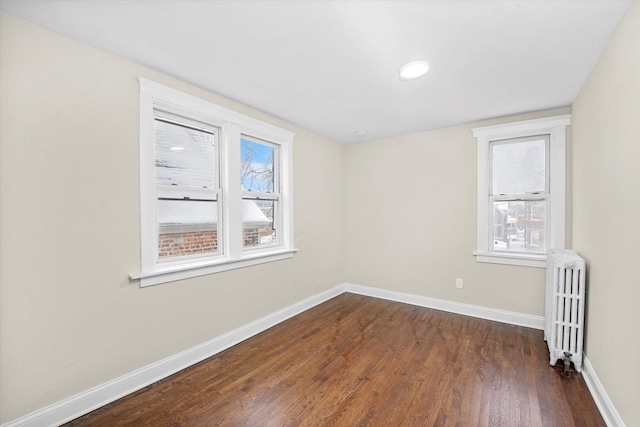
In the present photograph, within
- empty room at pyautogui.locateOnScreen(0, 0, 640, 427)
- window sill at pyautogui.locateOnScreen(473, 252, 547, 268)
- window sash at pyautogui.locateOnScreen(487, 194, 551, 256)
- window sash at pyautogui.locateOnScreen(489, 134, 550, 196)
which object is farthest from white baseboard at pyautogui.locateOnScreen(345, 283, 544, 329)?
window sash at pyautogui.locateOnScreen(489, 134, 550, 196)

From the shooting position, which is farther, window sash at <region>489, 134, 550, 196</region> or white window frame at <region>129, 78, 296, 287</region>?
window sash at <region>489, 134, 550, 196</region>

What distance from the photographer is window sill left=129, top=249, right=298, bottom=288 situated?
215cm

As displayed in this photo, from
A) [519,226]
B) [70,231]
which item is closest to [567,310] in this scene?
[519,226]

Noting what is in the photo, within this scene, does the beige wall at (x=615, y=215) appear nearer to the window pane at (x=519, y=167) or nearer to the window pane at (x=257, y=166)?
the window pane at (x=519, y=167)

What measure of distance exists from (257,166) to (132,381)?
89.6 inches

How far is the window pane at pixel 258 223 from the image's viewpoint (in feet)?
10.2

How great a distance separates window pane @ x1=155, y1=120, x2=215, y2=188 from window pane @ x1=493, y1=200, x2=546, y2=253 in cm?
341

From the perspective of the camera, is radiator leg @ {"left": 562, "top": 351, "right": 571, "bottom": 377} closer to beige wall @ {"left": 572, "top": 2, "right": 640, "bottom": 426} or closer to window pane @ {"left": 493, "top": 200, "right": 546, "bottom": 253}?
beige wall @ {"left": 572, "top": 2, "right": 640, "bottom": 426}

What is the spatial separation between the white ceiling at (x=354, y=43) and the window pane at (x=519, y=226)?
1172mm

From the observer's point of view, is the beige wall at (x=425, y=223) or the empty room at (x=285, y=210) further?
the beige wall at (x=425, y=223)

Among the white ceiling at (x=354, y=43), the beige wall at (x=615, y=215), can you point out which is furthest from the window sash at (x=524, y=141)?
the beige wall at (x=615, y=215)

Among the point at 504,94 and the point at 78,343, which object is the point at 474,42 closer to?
the point at 504,94

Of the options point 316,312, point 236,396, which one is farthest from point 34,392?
point 316,312

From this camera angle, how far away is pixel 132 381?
2.04 metres
